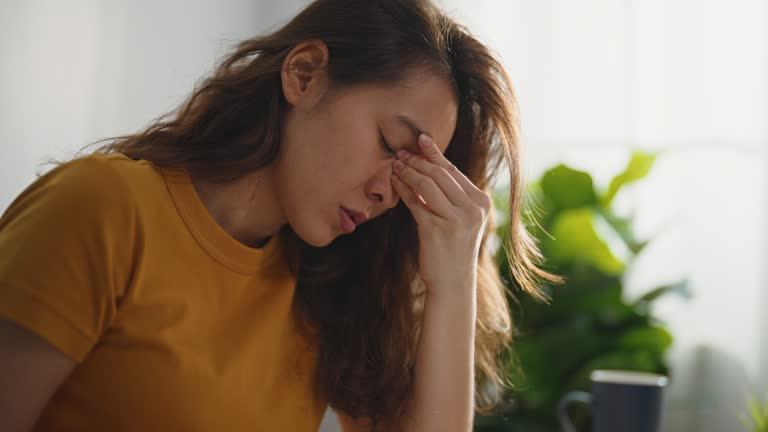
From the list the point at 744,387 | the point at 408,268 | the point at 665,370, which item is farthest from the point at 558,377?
the point at 408,268

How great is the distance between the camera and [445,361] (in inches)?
43.7

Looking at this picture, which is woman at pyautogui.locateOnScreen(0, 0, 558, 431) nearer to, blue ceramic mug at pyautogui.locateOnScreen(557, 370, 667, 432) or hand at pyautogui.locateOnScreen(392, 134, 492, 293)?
hand at pyautogui.locateOnScreen(392, 134, 492, 293)

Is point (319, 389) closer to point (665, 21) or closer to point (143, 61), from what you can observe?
point (143, 61)

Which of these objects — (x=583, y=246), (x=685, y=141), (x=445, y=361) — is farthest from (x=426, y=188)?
(x=685, y=141)

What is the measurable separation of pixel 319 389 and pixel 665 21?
1710mm

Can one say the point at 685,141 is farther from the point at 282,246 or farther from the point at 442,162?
the point at 282,246

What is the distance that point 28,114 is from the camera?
1509 millimetres

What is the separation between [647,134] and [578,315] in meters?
0.65

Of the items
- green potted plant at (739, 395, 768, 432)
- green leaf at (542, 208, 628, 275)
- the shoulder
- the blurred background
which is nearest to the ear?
the shoulder

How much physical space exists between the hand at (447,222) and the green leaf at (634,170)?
1.17 m

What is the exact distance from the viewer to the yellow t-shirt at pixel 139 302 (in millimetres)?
788

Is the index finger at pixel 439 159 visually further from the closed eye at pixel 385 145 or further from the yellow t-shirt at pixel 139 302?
the yellow t-shirt at pixel 139 302

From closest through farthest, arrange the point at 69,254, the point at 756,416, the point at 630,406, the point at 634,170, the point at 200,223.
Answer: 1. the point at 69,254
2. the point at 200,223
3. the point at 630,406
4. the point at 756,416
5. the point at 634,170

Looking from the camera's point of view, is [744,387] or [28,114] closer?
[28,114]
